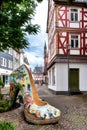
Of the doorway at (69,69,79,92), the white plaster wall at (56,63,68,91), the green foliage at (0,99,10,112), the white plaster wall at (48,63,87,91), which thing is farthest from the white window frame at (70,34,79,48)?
the green foliage at (0,99,10,112)

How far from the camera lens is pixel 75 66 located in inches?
896

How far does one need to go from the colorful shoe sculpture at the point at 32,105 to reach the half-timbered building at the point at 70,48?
10664 mm

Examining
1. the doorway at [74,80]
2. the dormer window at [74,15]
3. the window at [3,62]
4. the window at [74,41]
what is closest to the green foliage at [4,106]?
the doorway at [74,80]

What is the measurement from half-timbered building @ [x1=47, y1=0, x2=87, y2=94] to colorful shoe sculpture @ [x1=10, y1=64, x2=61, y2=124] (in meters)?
10.7

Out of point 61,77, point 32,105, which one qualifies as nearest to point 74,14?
point 61,77

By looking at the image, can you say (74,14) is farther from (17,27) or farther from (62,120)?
(62,120)

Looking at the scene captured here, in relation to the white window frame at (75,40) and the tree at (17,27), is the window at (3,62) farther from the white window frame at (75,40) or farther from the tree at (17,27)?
the tree at (17,27)

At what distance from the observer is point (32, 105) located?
1032cm

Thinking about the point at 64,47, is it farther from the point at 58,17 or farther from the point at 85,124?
the point at 85,124

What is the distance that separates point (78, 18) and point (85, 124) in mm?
15278

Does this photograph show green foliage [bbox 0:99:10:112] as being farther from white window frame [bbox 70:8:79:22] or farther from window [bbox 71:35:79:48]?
white window frame [bbox 70:8:79:22]

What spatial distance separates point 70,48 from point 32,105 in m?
13.3

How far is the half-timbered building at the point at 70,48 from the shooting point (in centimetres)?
2253

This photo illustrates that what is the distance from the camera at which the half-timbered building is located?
22.5 meters
